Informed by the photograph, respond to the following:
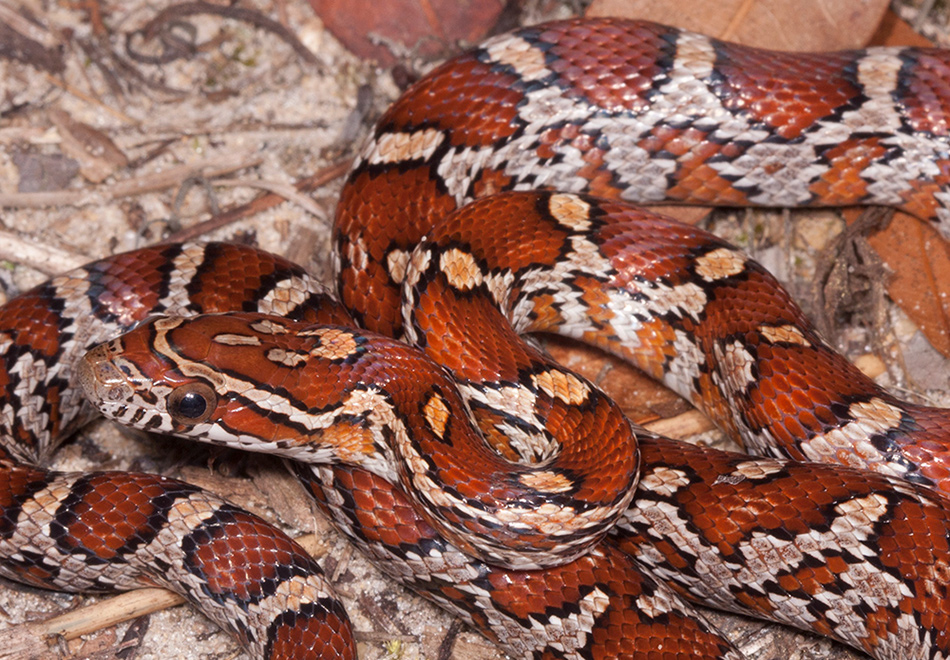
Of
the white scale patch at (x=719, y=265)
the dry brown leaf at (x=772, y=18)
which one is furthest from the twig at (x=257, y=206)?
the white scale patch at (x=719, y=265)

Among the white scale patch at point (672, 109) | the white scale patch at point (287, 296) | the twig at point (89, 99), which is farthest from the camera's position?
the twig at point (89, 99)

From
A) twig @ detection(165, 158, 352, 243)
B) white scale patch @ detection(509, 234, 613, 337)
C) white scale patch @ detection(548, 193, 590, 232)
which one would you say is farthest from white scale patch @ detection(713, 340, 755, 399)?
twig @ detection(165, 158, 352, 243)

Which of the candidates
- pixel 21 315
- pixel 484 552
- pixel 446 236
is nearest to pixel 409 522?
pixel 484 552

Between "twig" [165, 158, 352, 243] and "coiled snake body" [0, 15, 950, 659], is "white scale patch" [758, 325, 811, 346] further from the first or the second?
"twig" [165, 158, 352, 243]

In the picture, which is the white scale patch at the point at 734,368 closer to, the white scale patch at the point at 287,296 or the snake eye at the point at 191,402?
the white scale patch at the point at 287,296

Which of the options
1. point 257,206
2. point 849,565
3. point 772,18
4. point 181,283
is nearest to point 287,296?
point 181,283
